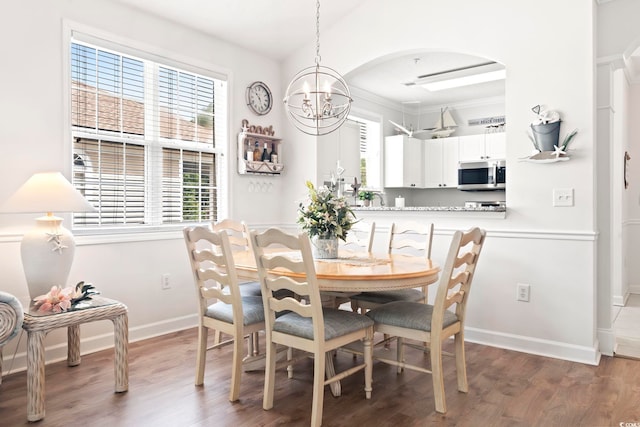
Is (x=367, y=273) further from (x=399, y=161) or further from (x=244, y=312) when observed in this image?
(x=399, y=161)

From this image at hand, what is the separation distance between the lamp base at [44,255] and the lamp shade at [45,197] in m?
0.16

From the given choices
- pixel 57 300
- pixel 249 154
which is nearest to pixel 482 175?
pixel 249 154

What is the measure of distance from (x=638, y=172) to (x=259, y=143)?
458cm

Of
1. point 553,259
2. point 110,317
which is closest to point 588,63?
point 553,259

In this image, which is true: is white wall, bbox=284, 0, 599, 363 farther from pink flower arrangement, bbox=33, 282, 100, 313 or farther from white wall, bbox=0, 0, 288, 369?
pink flower arrangement, bbox=33, 282, 100, 313

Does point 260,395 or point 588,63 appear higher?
point 588,63

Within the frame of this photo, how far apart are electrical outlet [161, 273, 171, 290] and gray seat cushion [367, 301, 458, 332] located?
2.02 meters

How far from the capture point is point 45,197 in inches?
108

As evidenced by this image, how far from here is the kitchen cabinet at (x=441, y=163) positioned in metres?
6.64

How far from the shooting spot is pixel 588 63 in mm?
3195

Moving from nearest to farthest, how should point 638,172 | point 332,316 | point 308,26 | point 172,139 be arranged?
point 332,316 → point 172,139 → point 308,26 → point 638,172

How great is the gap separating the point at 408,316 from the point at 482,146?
4434mm

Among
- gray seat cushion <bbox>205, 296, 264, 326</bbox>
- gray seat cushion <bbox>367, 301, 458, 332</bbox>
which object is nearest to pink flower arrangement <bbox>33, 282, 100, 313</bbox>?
gray seat cushion <bbox>205, 296, 264, 326</bbox>

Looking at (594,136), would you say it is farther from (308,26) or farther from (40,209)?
(40,209)
